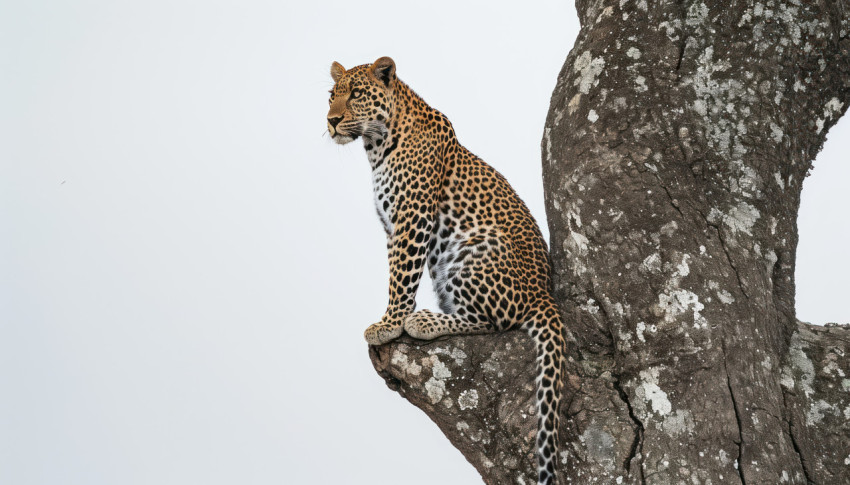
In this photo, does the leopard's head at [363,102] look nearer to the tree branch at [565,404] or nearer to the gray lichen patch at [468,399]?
the tree branch at [565,404]

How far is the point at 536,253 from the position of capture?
5355mm

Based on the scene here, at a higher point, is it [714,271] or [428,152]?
[428,152]

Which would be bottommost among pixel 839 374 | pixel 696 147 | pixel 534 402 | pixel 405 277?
pixel 534 402

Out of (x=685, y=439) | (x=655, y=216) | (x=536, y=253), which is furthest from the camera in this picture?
(x=536, y=253)

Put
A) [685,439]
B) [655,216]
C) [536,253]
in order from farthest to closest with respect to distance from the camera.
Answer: [536,253] < [655,216] < [685,439]

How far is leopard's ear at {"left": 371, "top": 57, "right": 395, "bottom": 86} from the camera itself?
573 centimetres

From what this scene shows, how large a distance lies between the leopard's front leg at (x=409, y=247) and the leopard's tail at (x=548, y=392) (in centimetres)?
92

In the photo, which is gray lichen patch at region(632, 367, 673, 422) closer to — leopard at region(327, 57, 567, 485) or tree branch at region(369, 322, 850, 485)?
tree branch at region(369, 322, 850, 485)

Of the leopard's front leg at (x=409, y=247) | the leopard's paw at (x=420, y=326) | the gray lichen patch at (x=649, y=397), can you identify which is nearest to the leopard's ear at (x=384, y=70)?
the leopard's front leg at (x=409, y=247)

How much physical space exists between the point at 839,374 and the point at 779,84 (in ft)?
5.48

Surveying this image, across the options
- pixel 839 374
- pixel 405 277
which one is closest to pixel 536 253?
pixel 405 277

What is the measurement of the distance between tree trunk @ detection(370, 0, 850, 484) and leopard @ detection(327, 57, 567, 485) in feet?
0.59

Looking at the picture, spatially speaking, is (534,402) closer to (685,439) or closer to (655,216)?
(685,439)

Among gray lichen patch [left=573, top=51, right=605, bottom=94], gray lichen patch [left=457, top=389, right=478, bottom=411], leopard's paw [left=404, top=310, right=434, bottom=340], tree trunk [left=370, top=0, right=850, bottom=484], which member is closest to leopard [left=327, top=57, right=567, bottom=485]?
leopard's paw [left=404, top=310, right=434, bottom=340]
